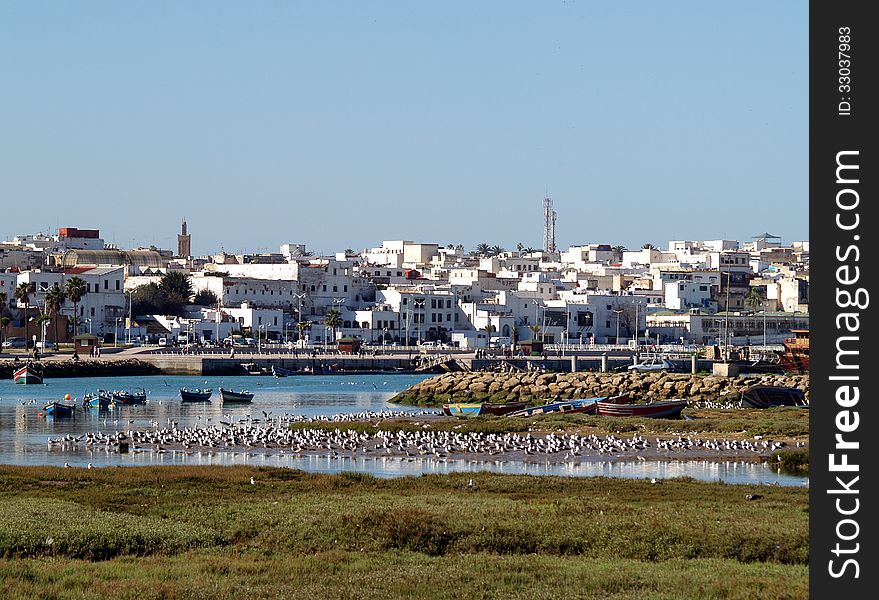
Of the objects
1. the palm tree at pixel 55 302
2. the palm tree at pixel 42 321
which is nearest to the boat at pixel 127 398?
the palm tree at pixel 42 321

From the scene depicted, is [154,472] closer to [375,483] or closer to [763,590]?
[375,483]

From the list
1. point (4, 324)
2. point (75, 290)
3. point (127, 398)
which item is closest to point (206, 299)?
point (75, 290)

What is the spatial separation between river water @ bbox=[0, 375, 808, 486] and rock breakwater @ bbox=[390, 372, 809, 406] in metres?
2.97

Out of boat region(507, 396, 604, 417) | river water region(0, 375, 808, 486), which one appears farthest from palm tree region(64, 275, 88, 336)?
boat region(507, 396, 604, 417)

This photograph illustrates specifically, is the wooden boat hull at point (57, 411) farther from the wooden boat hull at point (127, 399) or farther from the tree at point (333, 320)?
the tree at point (333, 320)

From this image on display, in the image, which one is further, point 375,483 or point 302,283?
point 302,283

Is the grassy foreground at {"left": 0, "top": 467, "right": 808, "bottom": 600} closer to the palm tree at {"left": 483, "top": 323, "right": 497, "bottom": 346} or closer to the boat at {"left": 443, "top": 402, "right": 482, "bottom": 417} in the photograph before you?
the boat at {"left": 443, "top": 402, "right": 482, "bottom": 417}

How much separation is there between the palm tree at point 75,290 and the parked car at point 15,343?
13.7 ft

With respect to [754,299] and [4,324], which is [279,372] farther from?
[754,299]

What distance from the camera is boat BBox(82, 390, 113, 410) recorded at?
65188 millimetres

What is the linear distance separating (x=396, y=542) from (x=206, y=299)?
119 meters

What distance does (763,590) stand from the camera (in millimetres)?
18109

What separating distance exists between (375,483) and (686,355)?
92.1m
